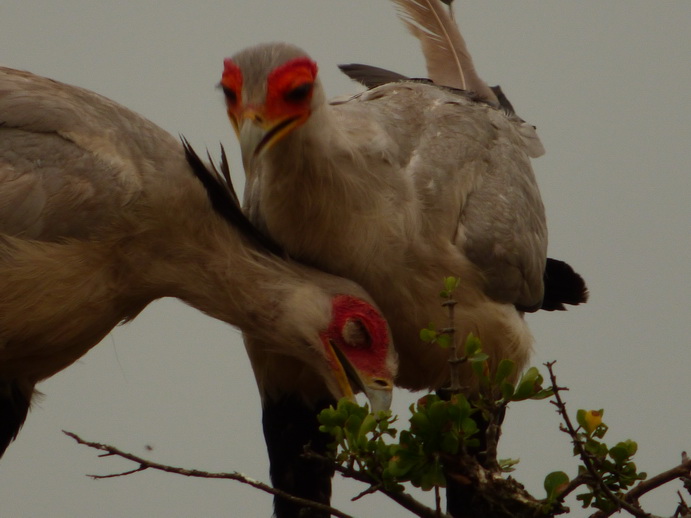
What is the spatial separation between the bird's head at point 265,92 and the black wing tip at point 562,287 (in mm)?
1959

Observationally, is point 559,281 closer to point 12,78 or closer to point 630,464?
point 630,464

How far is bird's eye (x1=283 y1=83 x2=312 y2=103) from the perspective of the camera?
11.6 feet

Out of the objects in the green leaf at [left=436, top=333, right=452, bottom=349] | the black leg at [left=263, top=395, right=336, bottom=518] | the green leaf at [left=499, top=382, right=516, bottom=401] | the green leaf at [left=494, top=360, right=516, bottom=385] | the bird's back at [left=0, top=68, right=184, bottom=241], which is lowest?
the black leg at [left=263, top=395, right=336, bottom=518]

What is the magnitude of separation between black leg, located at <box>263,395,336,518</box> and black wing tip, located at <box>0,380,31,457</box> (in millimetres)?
891

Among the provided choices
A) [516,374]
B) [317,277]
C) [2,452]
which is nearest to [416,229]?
[317,277]

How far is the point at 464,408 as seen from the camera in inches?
127

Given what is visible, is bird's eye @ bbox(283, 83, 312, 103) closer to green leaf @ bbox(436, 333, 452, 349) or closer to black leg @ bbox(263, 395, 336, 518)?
green leaf @ bbox(436, 333, 452, 349)

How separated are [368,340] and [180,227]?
71cm

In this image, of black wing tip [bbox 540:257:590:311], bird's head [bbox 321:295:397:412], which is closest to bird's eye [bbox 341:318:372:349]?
bird's head [bbox 321:295:397:412]

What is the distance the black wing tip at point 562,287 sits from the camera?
17.1 ft

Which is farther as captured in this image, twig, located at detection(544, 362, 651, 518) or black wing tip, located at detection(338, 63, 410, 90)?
black wing tip, located at detection(338, 63, 410, 90)

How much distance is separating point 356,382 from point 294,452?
2.80 ft

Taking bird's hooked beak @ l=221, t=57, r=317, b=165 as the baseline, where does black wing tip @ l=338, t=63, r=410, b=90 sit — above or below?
below

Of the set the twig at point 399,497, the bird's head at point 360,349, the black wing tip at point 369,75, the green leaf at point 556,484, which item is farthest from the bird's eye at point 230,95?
the black wing tip at point 369,75
